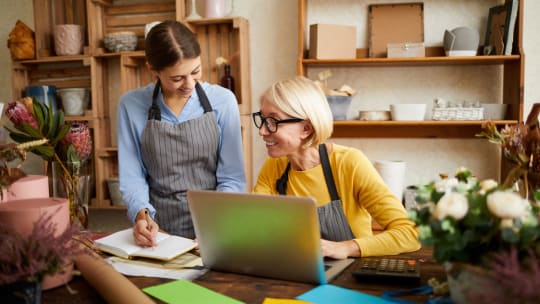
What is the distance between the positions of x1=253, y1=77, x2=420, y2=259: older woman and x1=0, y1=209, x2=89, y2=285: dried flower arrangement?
0.83 meters

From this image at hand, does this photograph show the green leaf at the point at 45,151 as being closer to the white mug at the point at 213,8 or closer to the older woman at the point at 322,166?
the older woman at the point at 322,166

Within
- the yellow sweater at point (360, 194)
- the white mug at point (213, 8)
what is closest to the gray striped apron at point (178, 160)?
the yellow sweater at point (360, 194)

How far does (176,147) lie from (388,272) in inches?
41.5

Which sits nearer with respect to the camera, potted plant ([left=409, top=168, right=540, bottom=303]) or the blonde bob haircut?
potted plant ([left=409, top=168, right=540, bottom=303])

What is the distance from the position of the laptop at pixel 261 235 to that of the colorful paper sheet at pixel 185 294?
0.40ft

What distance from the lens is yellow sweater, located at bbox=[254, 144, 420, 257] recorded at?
1346mm

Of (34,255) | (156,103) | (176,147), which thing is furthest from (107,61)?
(34,255)

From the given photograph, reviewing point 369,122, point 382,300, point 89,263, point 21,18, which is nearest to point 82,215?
point 89,263

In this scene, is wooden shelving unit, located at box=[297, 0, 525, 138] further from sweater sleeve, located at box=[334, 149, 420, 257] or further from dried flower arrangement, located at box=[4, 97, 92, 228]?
dried flower arrangement, located at box=[4, 97, 92, 228]

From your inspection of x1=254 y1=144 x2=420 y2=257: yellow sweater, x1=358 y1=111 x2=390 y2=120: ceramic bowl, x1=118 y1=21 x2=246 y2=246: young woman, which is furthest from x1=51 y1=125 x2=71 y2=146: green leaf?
x1=358 y1=111 x2=390 y2=120: ceramic bowl

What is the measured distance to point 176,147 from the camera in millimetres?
1891

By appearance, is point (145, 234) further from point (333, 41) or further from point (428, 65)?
point (428, 65)

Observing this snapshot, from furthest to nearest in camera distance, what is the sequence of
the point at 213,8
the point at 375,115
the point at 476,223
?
the point at 213,8, the point at 375,115, the point at 476,223

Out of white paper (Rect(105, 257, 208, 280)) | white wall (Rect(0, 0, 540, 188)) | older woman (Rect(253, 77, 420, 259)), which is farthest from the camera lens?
white wall (Rect(0, 0, 540, 188))
